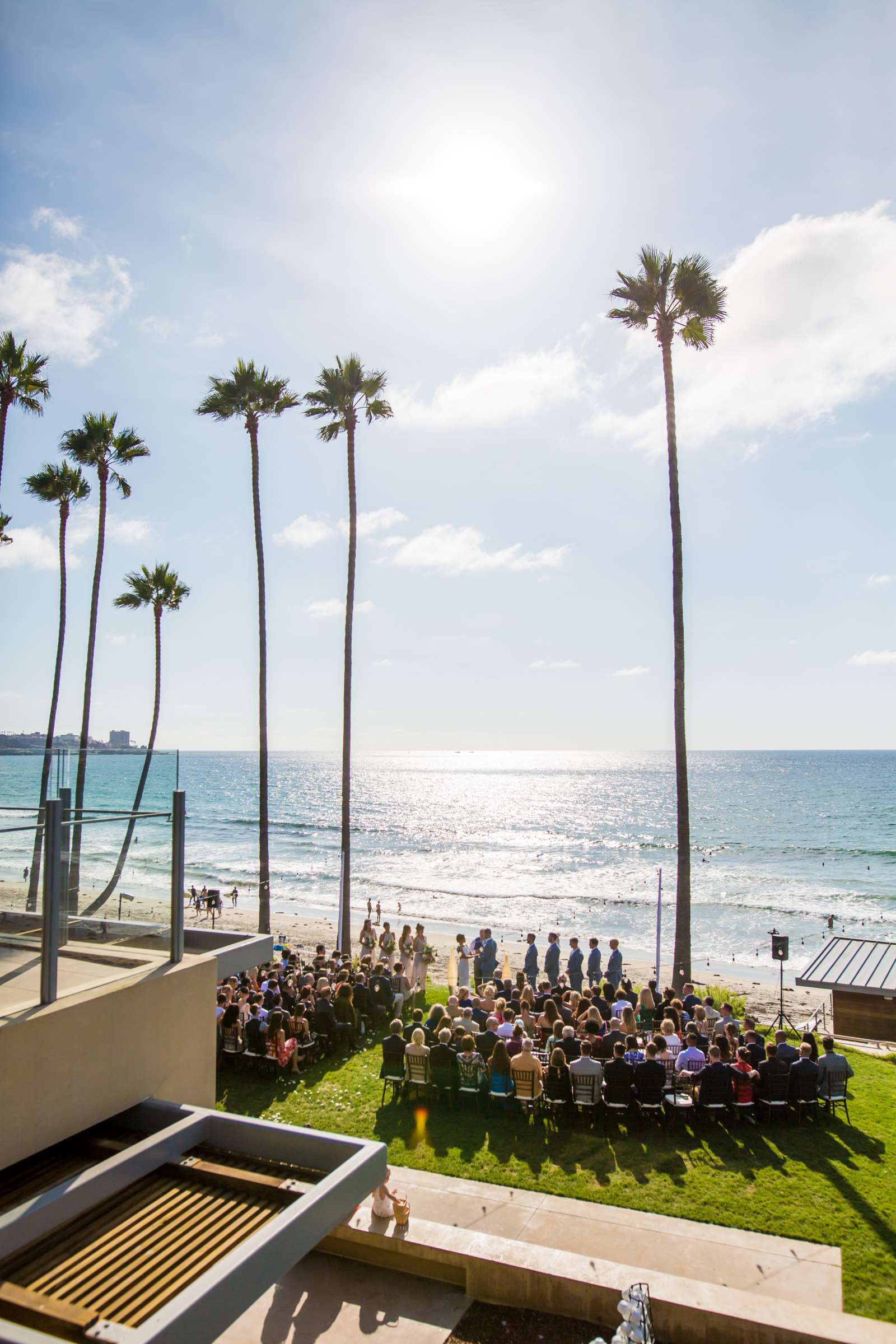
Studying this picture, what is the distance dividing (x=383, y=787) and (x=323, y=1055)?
146 metres

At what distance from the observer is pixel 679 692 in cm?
1708

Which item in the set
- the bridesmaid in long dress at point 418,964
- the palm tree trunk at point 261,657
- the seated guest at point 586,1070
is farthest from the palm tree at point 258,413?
the seated guest at point 586,1070

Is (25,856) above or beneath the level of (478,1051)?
above

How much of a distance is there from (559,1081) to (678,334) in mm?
15419

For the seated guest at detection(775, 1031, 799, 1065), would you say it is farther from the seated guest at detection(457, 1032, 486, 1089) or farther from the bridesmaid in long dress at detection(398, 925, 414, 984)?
the bridesmaid in long dress at detection(398, 925, 414, 984)

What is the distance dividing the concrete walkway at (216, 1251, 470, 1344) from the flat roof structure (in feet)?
26.9

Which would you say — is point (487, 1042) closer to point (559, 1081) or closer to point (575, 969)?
point (559, 1081)

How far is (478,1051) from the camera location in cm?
1130

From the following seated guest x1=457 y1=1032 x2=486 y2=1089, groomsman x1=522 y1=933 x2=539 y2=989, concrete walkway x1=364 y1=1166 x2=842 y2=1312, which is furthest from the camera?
groomsman x1=522 y1=933 x2=539 y2=989

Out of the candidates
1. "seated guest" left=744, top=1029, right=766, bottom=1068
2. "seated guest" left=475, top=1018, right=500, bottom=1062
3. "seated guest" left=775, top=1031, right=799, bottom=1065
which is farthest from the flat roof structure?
"seated guest" left=475, top=1018, right=500, bottom=1062

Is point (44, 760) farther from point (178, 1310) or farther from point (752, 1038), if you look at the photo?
point (752, 1038)

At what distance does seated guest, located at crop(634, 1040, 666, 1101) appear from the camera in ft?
33.5

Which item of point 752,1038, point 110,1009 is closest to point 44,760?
point 110,1009

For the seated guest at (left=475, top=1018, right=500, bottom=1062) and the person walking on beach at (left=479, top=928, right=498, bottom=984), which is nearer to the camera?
the seated guest at (left=475, top=1018, right=500, bottom=1062)
